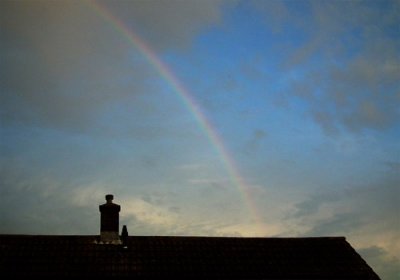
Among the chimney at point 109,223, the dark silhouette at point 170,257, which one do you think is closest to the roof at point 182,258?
the dark silhouette at point 170,257

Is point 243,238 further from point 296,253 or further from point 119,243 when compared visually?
point 119,243

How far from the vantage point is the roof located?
17516mm

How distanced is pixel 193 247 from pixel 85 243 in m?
4.47

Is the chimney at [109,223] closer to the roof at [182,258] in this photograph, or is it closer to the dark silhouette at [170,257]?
the dark silhouette at [170,257]

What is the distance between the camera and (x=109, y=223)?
766 inches

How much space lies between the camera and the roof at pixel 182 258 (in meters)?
17.5

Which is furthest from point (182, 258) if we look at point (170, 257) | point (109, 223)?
point (109, 223)

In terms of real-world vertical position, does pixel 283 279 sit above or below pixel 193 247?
below

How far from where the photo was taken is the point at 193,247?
19.5 meters

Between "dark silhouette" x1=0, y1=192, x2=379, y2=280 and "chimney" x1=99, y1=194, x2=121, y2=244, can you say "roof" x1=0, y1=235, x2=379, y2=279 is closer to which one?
"dark silhouette" x1=0, y1=192, x2=379, y2=280

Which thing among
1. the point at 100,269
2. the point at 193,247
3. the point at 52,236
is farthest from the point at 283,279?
the point at 52,236

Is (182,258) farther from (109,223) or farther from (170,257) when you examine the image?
(109,223)

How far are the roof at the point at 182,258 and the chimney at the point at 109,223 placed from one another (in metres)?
0.41

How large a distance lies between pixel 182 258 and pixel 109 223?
346cm
